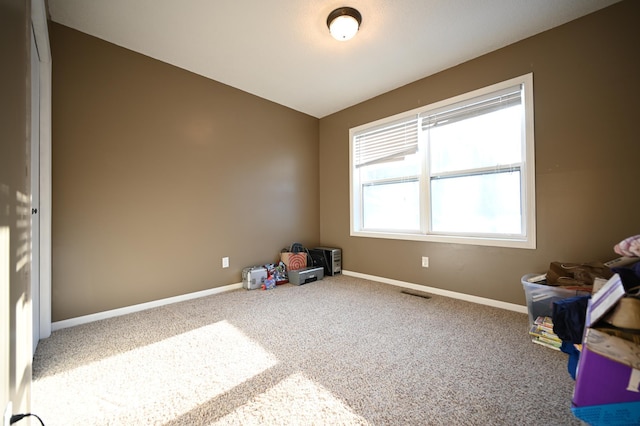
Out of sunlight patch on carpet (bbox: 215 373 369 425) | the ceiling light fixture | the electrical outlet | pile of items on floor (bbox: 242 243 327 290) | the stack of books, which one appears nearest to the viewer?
the electrical outlet

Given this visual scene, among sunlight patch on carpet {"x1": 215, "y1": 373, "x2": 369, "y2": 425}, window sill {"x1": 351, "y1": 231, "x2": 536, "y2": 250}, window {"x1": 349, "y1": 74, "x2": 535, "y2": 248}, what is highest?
window {"x1": 349, "y1": 74, "x2": 535, "y2": 248}

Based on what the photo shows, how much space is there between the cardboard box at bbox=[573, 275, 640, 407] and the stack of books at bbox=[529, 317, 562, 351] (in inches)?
39.9

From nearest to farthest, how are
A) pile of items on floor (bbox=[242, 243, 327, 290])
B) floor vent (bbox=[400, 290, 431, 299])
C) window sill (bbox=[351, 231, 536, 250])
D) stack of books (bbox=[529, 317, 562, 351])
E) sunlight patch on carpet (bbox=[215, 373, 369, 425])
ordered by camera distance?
sunlight patch on carpet (bbox=[215, 373, 369, 425]), stack of books (bbox=[529, 317, 562, 351]), window sill (bbox=[351, 231, 536, 250]), floor vent (bbox=[400, 290, 431, 299]), pile of items on floor (bbox=[242, 243, 327, 290])

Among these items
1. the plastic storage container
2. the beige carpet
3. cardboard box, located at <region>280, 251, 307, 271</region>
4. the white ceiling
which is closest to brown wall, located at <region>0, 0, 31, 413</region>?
the beige carpet

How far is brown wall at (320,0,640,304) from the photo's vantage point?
1903mm

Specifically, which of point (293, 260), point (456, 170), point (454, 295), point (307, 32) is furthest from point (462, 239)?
point (307, 32)

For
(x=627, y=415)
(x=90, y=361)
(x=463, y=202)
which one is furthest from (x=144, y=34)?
(x=627, y=415)

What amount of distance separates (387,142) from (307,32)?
1.68 m

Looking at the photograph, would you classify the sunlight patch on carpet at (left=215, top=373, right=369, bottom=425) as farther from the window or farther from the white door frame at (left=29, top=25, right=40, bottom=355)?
the window

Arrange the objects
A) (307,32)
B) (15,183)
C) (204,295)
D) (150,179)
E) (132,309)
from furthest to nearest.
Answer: (204,295) → (150,179) → (132,309) → (307,32) → (15,183)

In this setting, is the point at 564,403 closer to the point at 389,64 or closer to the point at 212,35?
the point at 389,64

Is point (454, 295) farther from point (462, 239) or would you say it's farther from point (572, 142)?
point (572, 142)

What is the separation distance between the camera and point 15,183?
3.09 feet

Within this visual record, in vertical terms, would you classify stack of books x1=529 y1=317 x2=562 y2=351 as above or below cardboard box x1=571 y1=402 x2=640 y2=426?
below
